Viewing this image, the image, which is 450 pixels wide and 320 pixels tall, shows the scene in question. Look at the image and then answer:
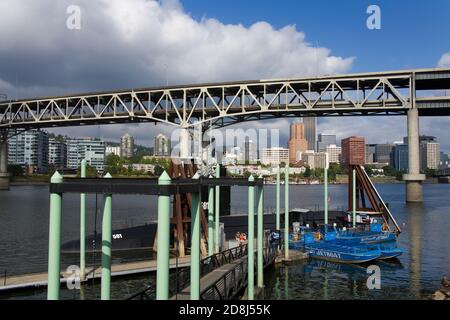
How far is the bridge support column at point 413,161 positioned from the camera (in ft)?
296

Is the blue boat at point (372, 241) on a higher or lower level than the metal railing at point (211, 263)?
lower

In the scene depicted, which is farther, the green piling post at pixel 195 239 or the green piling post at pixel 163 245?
the green piling post at pixel 195 239

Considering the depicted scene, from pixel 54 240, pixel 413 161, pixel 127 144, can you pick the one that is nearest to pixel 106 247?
pixel 54 240

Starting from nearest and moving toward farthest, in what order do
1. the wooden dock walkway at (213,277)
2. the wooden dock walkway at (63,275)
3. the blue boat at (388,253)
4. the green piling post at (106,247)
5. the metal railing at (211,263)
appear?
the green piling post at (106,247), the wooden dock walkway at (213,277), the metal railing at (211,263), the wooden dock walkway at (63,275), the blue boat at (388,253)

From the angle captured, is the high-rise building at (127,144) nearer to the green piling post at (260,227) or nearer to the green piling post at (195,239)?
the green piling post at (260,227)

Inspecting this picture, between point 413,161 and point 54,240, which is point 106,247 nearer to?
point 54,240

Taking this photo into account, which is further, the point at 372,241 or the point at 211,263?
the point at 372,241

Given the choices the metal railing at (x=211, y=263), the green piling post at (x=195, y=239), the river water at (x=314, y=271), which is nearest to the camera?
the green piling post at (x=195, y=239)

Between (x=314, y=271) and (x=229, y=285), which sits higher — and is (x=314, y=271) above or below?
below

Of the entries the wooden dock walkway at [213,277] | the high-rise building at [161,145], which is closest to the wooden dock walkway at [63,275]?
the wooden dock walkway at [213,277]

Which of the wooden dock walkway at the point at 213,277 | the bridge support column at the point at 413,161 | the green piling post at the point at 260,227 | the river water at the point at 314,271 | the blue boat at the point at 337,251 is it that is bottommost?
the river water at the point at 314,271

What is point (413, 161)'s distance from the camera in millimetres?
91938

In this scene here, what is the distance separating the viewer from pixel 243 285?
23.9 meters
